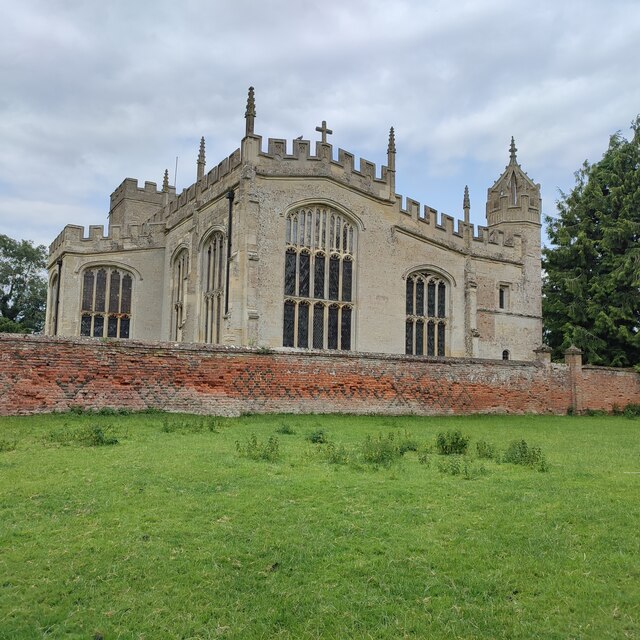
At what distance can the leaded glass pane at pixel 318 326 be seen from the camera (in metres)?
25.3

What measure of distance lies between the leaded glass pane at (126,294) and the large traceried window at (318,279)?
9729 millimetres

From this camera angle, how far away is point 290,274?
25.0m

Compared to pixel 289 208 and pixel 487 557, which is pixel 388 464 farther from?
pixel 289 208

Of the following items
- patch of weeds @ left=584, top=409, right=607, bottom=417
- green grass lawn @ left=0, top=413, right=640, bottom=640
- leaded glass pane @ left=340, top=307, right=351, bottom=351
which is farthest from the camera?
leaded glass pane @ left=340, top=307, right=351, bottom=351

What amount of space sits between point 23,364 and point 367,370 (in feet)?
28.7

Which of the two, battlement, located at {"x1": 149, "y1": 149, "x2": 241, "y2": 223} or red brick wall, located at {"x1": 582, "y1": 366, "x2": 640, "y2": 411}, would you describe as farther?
battlement, located at {"x1": 149, "y1": 149, "x2": 241, "y2": 223}

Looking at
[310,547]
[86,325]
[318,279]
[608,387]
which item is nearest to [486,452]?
[310,547]

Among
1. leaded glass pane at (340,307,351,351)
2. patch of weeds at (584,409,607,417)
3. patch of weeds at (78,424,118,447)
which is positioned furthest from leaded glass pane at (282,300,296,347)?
patch of weeds at (78,424,118,447)

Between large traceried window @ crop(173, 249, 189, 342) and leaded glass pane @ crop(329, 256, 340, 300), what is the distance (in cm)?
701

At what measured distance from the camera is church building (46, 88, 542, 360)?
2433 centimetres

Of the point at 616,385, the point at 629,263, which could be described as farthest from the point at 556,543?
the point at 629,263

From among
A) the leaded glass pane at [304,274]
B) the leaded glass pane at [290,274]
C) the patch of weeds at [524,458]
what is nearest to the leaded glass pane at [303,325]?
the leaded glass pane at [304,274]

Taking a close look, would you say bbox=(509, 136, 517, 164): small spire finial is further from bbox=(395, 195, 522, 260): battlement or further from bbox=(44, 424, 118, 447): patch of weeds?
bbox=(44, 424, 118, 447): patch of weeds

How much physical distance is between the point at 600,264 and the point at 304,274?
14.9 metres
